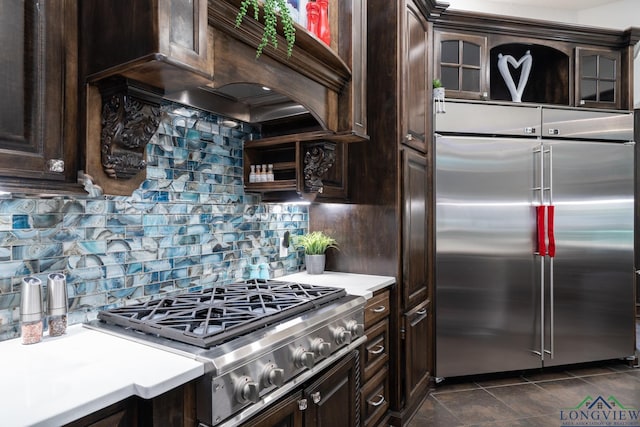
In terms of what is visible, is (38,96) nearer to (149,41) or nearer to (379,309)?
(149,41)

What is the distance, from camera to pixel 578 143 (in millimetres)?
3121

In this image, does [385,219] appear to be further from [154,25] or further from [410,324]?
[154,25]

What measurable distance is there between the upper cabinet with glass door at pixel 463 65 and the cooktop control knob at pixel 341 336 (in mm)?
2091

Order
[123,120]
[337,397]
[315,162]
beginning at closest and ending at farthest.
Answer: [123,120] < [337,397] < [315,162]

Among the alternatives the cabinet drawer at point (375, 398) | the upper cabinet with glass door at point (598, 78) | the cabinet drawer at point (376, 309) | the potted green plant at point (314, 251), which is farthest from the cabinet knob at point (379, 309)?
the upper cabinet with glass door at point (598, 78)

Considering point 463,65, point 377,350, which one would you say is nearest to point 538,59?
point 463,65

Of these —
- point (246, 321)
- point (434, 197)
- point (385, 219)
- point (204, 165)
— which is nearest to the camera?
point (246, 321)

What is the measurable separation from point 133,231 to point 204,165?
0.51 m

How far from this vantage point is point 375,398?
7.30 ft

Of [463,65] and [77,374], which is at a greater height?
[463,65]

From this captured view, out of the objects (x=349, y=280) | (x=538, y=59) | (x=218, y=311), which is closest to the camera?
(x=218, y=311)

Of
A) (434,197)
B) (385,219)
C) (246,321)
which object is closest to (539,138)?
(434,197)

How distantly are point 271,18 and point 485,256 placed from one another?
2.34m

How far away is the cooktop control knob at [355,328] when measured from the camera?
1822 millimetres
